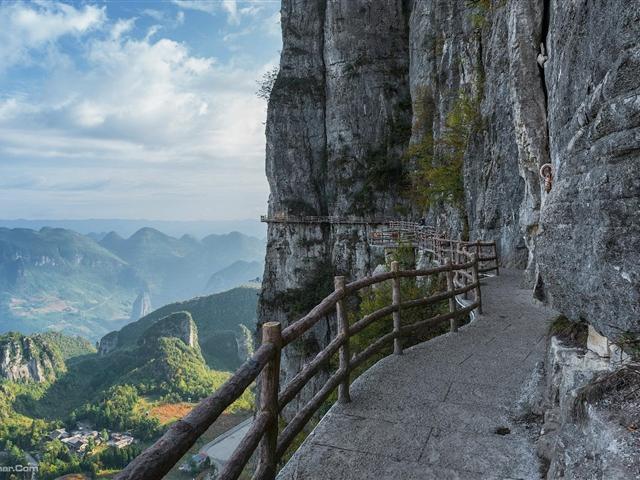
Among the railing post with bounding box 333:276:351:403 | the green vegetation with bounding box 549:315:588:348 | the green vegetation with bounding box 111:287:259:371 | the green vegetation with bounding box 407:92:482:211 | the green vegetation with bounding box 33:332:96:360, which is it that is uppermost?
the green vegetation with bounding box 407:92:482:211

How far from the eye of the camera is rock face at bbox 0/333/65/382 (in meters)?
122

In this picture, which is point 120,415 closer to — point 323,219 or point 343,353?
point 323,219

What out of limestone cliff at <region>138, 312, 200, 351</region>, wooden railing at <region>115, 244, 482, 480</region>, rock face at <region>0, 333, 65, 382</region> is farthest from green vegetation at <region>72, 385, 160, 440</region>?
wooden railing at <region>115, 244, 482, 480</region>

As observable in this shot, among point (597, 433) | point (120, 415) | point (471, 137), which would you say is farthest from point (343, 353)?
point (120, 415)

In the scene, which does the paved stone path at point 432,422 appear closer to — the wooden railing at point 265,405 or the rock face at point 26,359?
the wooden railing at point 265,405

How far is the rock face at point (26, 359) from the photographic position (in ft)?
400

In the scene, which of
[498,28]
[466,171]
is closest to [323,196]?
[466,171]

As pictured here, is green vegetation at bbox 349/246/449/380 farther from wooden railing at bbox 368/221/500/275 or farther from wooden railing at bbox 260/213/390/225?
wooden railing at bbox 260/213/390/225

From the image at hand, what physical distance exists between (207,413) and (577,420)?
228 cm

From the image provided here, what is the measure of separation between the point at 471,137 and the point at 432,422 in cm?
2075

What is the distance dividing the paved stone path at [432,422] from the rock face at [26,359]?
149193 mm

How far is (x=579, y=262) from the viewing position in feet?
10.9

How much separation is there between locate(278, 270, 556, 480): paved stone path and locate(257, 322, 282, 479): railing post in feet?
1.34

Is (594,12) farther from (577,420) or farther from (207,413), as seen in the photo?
(207,413)
